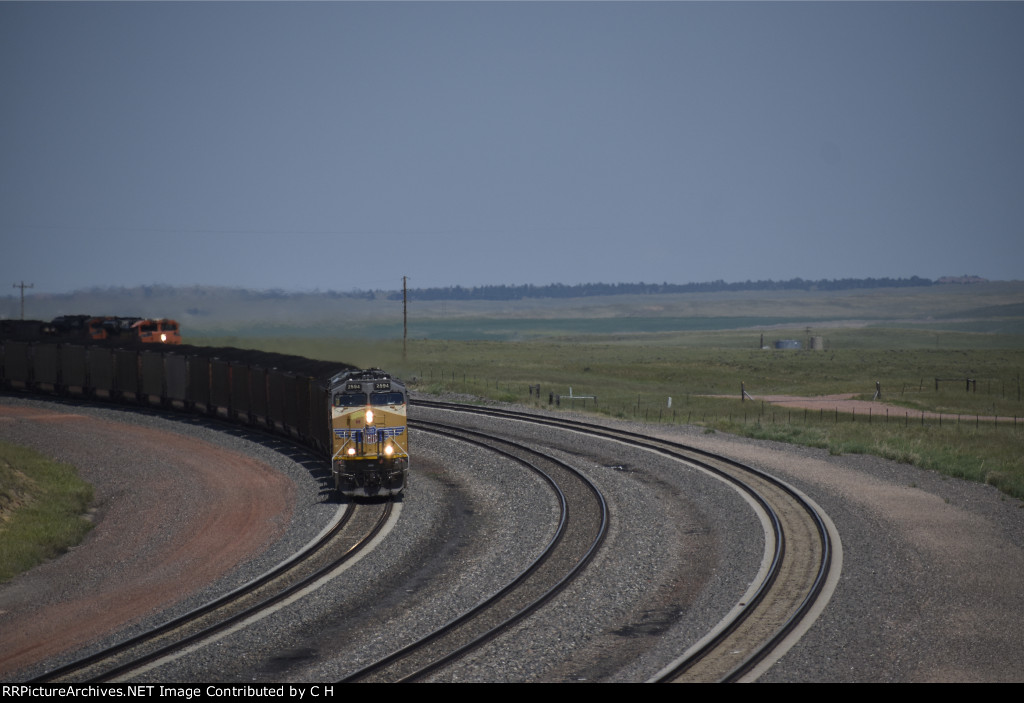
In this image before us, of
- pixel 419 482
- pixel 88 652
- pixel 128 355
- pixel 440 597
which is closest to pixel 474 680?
pixel 440 597

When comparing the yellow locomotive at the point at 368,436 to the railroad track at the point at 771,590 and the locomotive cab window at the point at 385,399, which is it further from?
the railroad track at the point at 771,590

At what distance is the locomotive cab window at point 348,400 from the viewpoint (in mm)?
27578

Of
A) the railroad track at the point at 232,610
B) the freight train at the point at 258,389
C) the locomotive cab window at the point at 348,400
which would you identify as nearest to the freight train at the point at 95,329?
the freight train at the point at 258,389

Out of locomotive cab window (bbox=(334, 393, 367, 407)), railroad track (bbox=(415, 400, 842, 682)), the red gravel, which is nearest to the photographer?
railroad track (bbox=(415, 400, 842, 682))

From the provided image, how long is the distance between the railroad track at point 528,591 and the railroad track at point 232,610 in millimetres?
3476

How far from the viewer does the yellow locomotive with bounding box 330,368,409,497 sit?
2691 centimetres

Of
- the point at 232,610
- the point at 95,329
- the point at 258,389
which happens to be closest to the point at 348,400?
the point at 232,610

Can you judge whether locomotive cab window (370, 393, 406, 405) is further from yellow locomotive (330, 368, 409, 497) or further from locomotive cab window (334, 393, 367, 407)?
locomotive cab window (334, 393, 367, 407)

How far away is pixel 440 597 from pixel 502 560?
289cm

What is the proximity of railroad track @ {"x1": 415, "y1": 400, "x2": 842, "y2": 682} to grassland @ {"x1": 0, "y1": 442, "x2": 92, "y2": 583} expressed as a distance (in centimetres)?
1532

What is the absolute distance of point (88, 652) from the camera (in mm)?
15758

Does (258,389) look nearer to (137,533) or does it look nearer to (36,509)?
(36,509)

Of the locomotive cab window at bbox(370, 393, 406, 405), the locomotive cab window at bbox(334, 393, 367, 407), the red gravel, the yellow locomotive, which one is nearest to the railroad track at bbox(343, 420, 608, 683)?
the yellow locomotive

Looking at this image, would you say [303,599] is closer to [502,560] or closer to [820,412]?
[502,560]
